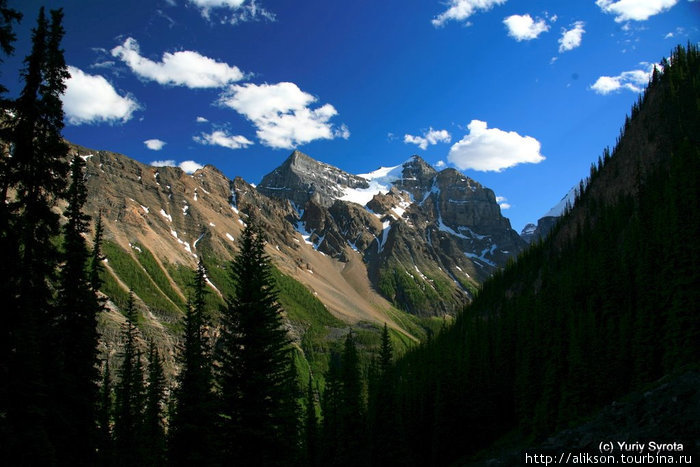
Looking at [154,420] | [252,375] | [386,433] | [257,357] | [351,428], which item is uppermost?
[257,357]

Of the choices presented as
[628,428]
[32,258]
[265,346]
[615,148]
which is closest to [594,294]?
[628,428]

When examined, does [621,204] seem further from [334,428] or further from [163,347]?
[163,347]

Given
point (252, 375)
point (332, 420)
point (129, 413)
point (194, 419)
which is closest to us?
point (252, 375)

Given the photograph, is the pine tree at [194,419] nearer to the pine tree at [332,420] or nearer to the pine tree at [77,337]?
the pine tree at [77,337]

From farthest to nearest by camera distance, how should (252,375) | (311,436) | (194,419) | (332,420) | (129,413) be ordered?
1. (311,436)
2. (332,420)
3. (129,413)
4. (194,419)
5. (252,375)

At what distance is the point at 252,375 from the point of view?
70.4ft

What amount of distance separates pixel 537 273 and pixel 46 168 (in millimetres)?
142328

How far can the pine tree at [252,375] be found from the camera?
20.9 metres

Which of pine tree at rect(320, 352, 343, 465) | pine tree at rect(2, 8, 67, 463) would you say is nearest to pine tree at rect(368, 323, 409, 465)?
pine tree at rect(320, 352, 343, 465)

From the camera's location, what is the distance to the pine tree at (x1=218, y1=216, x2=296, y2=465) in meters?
20.9

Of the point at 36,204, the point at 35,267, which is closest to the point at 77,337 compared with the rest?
the point at 35,267

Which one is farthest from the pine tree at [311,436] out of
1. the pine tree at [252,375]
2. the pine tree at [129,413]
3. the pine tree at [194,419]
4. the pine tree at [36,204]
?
the pine tree at [36,204]

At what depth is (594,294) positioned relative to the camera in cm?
7144

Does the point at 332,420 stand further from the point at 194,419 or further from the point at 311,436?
the point at 194,419
